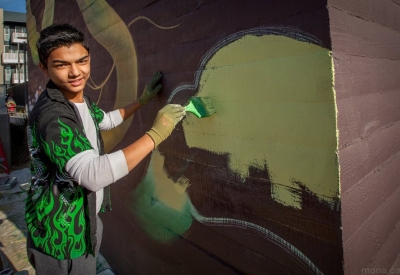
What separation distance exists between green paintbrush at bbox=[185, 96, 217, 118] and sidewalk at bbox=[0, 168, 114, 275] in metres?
2.44

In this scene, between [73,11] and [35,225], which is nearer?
[35,225]

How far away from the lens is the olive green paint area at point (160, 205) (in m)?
2.04

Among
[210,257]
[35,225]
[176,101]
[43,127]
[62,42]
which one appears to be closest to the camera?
[43,127]

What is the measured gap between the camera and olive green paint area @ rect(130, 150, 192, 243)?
80.2 inches

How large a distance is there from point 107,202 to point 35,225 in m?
0.46

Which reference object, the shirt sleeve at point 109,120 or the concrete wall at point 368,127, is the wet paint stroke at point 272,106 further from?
the shirt sleeve at point 109,120

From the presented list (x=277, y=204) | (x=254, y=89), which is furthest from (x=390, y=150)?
(x=254, y=89)

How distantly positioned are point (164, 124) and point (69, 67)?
2.04 ft

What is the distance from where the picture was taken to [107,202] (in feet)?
6.32

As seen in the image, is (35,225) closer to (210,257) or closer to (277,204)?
(210,257)

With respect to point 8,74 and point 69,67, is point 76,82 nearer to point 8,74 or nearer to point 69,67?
point 69,67

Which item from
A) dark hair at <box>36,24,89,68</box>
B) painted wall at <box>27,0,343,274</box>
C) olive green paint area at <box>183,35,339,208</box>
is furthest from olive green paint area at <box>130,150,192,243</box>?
dark hair at <box>36,24,89,68</box>

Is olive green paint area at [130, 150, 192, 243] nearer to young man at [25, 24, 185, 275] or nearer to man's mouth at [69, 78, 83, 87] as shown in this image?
young man at [25, 24, 185, 275]

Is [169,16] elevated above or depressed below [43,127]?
above
